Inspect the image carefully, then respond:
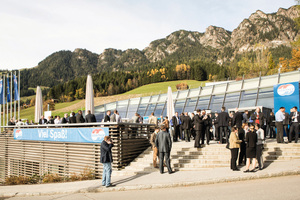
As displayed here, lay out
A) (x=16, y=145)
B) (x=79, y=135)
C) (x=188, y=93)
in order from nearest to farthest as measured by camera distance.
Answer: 1. (x=79, y=135)
2. (x=16, y=145)
3. (x=188, y=93)

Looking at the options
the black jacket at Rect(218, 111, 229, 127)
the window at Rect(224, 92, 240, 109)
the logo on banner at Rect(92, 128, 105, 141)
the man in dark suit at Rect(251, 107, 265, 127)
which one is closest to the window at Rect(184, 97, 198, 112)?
the window at Rect(224, 92, 240, 109)

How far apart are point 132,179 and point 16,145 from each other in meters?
11.7

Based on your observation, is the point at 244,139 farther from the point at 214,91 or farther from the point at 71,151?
the point at 214,91

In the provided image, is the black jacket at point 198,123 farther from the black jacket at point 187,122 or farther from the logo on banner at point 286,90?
the logo on banner at point 286,90

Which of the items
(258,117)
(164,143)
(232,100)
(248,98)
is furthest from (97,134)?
(232,100)

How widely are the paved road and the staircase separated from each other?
247 cm

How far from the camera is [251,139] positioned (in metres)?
8.88

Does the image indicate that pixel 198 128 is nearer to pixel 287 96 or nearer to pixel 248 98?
pixel 287 96

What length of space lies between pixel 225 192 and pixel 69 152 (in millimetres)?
9112

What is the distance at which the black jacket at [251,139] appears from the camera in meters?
8.85

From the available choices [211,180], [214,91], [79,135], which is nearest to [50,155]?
[79,135]

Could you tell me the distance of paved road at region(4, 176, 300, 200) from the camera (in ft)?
20.8

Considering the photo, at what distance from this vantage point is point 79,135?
12852mm

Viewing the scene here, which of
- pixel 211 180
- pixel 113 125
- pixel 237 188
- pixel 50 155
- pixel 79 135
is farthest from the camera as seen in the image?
pixel 50 155
